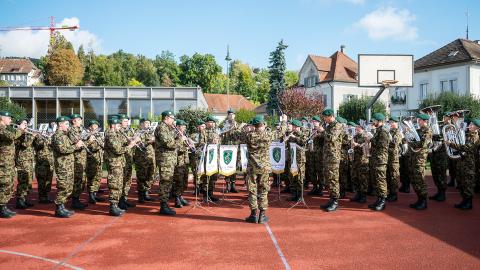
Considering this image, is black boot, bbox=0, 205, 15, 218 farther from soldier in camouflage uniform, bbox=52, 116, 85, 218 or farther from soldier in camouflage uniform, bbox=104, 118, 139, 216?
soldier in camouflage uniform, bbox=104, 118, 139, 216

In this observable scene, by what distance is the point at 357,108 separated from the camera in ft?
115

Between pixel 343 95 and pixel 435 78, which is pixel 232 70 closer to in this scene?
pixel 343 95

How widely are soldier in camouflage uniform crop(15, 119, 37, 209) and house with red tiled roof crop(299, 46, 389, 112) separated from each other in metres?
36.3

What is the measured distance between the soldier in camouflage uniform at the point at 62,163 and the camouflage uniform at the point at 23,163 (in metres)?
1.59

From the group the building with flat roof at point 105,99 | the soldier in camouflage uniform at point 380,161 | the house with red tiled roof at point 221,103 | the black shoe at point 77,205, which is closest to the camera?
the soldier in camouflage uniform at point 380,161

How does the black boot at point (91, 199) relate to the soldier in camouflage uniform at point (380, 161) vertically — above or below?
below

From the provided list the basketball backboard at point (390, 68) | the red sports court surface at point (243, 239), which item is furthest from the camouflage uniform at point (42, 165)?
the basketball backboard at point (390, 68)

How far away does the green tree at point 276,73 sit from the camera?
44.5m

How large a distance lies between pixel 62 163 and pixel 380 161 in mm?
7371

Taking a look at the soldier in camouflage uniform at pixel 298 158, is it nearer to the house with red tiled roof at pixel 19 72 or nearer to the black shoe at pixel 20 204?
the black shoe at pixel 20 204

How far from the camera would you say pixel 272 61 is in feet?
152

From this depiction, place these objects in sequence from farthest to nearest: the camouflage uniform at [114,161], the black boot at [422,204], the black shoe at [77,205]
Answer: the black shoe at [77,205]
the black boot at [422,204]
the camouflage uniform at [114,161]

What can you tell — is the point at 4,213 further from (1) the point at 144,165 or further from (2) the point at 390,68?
(2) the point at 390,68

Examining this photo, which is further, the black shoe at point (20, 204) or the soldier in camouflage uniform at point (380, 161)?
the black shoe at point (20, 204)
